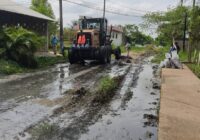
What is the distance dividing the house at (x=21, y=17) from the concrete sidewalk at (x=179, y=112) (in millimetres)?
13636

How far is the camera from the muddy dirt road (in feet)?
21.9

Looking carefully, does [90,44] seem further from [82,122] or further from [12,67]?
[82,122]

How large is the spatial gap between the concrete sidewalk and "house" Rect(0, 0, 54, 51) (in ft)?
44.7

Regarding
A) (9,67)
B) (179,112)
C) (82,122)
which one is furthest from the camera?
(9,67)

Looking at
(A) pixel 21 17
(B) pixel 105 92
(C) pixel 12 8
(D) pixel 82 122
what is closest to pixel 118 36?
(A) pixel 21 17

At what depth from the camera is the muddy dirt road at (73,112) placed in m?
6.66

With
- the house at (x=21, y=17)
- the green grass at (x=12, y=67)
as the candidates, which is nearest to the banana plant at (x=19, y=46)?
the green grass at (x=12, y=67)

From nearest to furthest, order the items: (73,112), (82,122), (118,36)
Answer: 1. (82,122)
2. (73,112)
3. (118,36)

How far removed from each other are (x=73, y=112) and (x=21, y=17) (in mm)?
19276

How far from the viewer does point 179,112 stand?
25.3 ft

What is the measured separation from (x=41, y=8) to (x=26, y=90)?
30100mm


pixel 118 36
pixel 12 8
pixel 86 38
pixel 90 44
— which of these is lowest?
pixel 118 36

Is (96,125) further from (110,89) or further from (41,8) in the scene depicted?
(41,8)

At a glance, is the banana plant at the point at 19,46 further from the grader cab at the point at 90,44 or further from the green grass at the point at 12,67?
the grader cab at the point at 90,44
